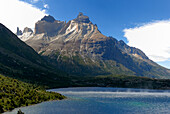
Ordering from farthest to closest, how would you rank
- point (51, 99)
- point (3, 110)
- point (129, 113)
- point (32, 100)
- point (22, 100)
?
point (51, 99) → point (32, 100) → point (22, 100) → point (129, 113) → point (3, 110)

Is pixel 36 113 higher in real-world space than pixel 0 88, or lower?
lower

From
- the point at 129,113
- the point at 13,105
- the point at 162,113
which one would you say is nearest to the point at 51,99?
the point at 13,105

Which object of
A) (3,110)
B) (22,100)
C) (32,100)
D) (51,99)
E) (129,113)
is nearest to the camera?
(3,110)

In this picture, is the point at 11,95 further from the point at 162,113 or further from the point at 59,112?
Result: the point at 162,113

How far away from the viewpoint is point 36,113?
249 ft

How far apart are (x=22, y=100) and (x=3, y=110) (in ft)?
63.7

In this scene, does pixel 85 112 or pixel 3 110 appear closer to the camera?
pixel 3 110

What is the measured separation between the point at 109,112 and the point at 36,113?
36.3m

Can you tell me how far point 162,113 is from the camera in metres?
89.5

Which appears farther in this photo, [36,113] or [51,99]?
[51,99]

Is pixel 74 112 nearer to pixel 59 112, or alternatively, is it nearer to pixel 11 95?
pixel 59 112

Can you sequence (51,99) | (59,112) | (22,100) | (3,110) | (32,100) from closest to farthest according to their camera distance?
(3,110) → (59,112) → (22,100) → (32,100) → (51,99)

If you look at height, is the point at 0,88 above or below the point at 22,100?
above

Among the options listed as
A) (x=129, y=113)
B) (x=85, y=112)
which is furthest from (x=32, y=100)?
(x=129, y=113)
